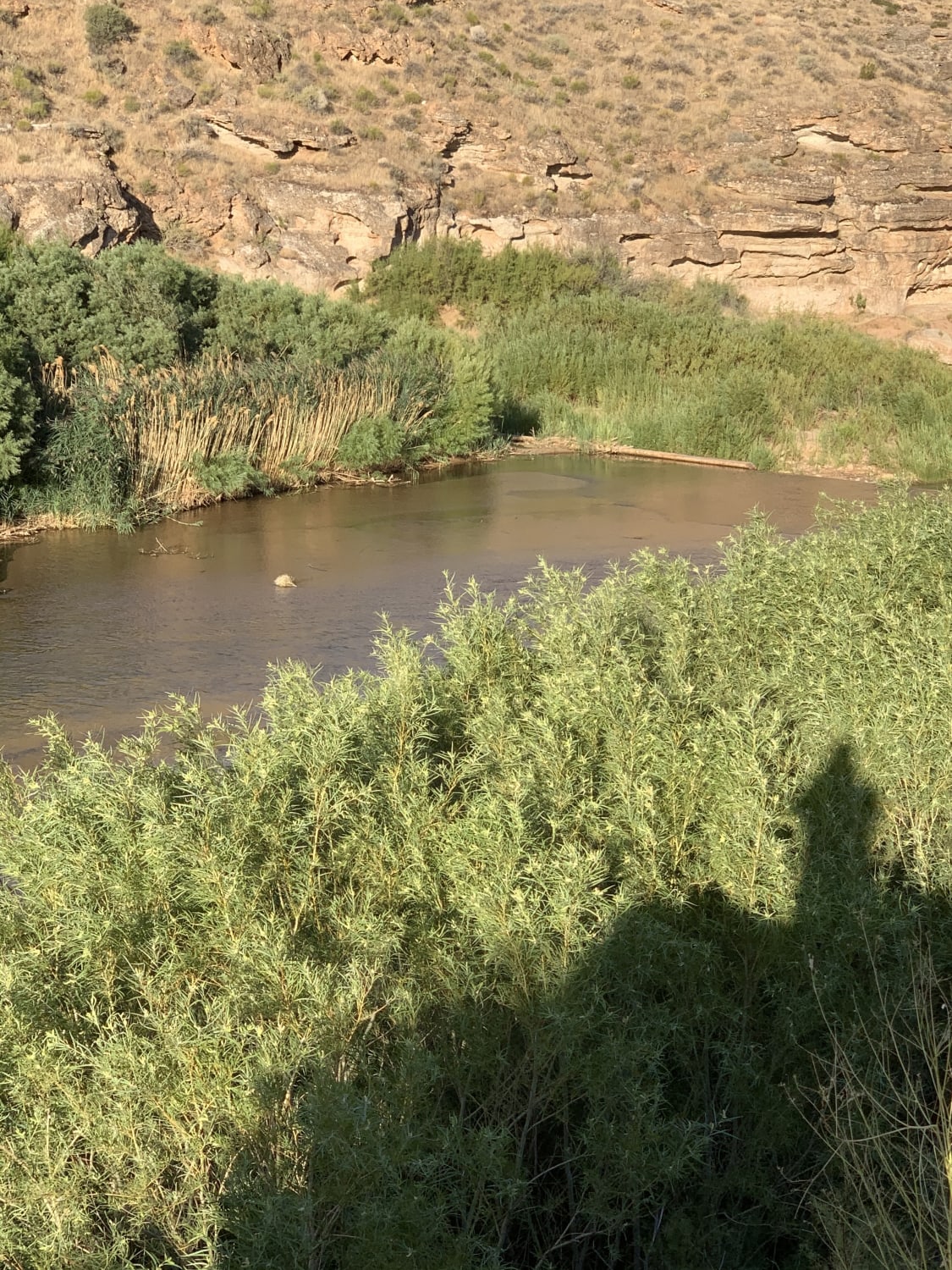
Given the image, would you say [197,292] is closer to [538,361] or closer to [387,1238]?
[538,361]

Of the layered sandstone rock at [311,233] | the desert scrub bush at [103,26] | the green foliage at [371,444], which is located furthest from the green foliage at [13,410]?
the desert scrub bush at [103,26]

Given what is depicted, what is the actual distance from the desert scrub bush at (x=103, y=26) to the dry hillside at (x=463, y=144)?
0.06m

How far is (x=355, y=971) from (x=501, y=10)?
37.4m

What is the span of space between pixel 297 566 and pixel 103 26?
23436 mm

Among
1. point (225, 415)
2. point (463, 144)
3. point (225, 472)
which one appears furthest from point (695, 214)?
point (225, 472)

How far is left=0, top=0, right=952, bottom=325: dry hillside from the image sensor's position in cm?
2497

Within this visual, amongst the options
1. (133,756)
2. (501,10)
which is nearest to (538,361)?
(133,756)

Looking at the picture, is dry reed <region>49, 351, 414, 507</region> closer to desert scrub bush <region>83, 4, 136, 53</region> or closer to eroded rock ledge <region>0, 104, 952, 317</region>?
eroded rock ledge <region>0, 104, 952, 317</region>

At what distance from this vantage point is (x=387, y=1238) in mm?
2254

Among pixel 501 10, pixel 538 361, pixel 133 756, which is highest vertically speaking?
pixel 501 10

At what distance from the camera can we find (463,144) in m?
28.7

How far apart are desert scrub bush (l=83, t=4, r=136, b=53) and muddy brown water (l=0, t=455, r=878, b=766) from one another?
19035 mm

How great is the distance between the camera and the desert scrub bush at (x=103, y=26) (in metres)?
28.0

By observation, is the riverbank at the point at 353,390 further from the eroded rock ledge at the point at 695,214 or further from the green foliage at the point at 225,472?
the eroded rock ledge at the point at 695,214
